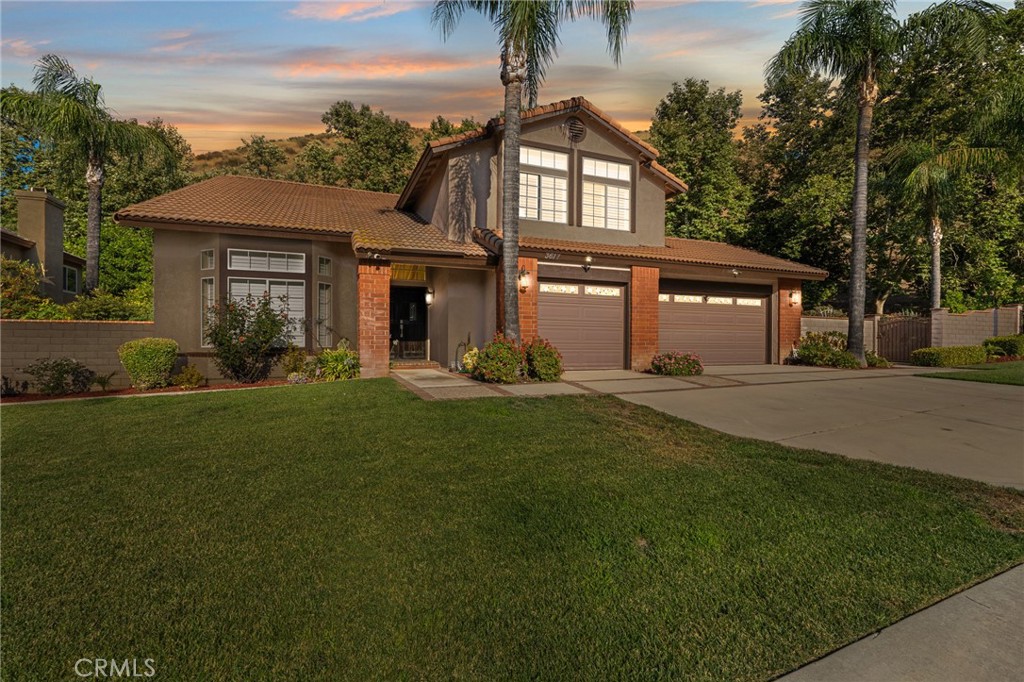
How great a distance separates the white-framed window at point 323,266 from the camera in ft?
39.7

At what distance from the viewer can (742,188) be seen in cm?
2494

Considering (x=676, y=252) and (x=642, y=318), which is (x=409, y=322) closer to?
(x=642, y=318)

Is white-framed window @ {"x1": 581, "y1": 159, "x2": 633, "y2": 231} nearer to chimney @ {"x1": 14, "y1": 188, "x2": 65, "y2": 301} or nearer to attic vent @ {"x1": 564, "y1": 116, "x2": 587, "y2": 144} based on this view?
attic vent @ {"x1": 564, "y1": 116, "x2": 587, "y2": 144}

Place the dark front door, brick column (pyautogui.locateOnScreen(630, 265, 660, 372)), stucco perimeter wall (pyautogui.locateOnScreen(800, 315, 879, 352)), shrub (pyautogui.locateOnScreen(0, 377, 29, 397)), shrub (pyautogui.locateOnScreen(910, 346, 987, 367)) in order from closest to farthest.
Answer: shrub (pyautogui.locateOnScreen(0, 377, 29, 397)) → brick column (pyautogui.locateOnScreen(630, 265, 660, 372)) → shrub (pyautogui.locateOnScreen(910, 346, 987, 367)) → the dark front door → stucco perimeter wall (pyautogui.locateOnScreen(800, 315, 879, 352))

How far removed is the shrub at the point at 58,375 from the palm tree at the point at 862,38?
20554 millimetres

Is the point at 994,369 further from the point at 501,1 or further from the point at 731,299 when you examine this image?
the point at 501,1

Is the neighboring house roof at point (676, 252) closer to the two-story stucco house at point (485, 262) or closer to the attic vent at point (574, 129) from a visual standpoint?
the two-story stucco house at point (485, 262)

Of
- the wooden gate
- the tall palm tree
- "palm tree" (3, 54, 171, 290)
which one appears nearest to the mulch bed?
"palm tree" (3, 54, 171, 290)

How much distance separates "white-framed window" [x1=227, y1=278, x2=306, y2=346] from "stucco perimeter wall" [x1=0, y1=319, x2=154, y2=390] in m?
2.13

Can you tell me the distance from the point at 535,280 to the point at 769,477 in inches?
328

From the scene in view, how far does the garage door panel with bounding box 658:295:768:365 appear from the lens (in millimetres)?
14883

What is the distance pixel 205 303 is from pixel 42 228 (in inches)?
394

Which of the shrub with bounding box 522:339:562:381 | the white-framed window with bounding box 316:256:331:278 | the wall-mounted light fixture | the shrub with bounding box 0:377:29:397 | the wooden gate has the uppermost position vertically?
the white-framed window with bounding box 316:256:331:278

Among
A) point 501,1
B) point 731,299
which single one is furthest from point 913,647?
point 731,299
